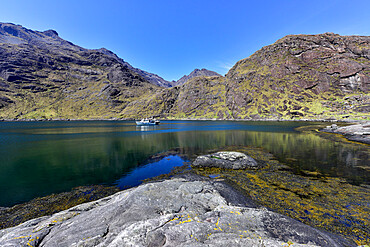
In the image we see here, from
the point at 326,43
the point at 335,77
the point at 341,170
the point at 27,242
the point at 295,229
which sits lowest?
the point at 341,170

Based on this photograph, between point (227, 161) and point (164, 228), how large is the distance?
19.1 m

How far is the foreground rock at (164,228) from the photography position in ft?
20.1

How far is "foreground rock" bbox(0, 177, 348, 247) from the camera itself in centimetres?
613

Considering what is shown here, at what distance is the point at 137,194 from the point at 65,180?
17.6 metres

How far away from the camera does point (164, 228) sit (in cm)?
682

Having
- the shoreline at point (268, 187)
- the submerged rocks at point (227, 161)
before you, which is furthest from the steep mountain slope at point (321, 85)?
the submerged rocks at point (227, 161)

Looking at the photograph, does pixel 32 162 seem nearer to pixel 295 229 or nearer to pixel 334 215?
pixel 295 229

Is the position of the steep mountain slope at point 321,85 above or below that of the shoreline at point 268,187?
above

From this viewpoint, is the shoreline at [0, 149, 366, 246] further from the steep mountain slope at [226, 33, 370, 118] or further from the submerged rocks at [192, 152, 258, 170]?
the steep mountain slope at [226, 33, 370, 118]

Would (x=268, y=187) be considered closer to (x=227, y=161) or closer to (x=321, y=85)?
(x=227, y=161)

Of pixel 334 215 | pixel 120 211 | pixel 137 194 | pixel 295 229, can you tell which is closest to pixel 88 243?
pixel 120 211

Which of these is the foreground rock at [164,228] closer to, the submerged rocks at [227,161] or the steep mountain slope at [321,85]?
the submerged rocks at [227,161]

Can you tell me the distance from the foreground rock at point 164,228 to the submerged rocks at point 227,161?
14.2 meters

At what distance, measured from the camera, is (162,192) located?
10672mm
